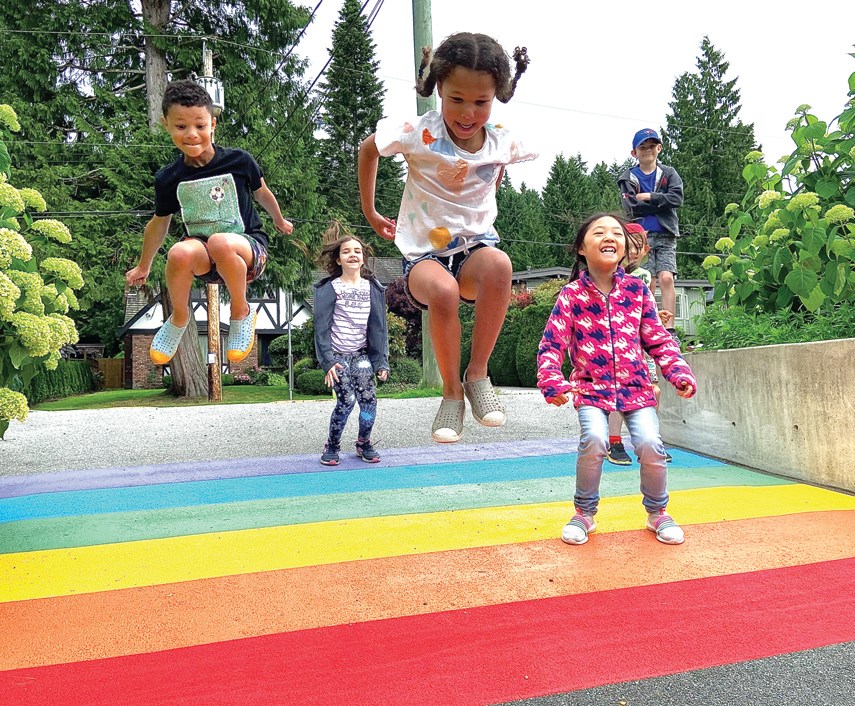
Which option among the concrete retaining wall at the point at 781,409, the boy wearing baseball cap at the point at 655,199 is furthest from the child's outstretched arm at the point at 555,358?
the concrete retaining wall at the point at 781,409

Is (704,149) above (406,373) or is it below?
above

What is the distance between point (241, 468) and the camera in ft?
18.8

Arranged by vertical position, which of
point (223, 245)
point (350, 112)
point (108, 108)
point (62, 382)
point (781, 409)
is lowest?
point (62, 382)

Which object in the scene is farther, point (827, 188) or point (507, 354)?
point (507, 354)

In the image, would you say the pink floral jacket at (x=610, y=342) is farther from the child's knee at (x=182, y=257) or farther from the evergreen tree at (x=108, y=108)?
the evergreen tree at (x=108, y=108)

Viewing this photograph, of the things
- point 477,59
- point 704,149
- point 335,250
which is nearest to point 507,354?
point 335,250

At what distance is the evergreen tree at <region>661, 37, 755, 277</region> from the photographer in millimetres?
35688

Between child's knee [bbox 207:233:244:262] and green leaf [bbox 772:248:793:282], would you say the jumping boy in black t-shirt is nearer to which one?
child's knee [bbox 207:233:244:262]

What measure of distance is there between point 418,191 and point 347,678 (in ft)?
6.15

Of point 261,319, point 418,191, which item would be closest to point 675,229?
point 418,191

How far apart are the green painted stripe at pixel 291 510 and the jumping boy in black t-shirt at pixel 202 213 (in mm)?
1132

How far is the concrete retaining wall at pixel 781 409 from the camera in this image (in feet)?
16.2

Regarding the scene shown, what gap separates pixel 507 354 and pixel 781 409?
11.0 meters

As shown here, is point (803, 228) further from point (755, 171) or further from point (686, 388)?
point (686, 388)
